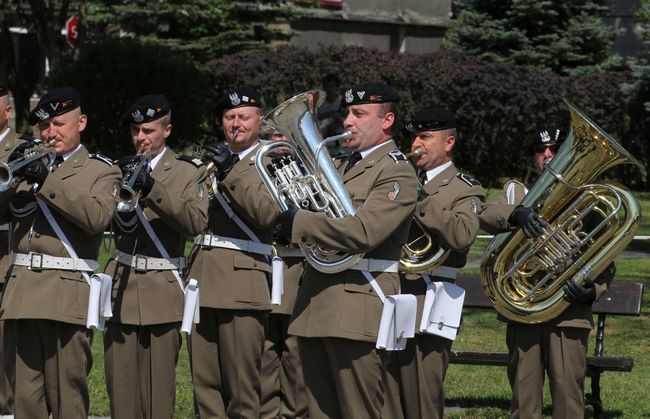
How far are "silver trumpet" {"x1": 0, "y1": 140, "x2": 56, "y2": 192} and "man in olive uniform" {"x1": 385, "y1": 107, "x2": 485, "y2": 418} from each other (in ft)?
7.17

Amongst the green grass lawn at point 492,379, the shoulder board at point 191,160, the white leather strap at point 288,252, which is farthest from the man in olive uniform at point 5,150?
the white leather strap at point 288,252

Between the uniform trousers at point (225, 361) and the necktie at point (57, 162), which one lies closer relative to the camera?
the necktie at point (57, 162)

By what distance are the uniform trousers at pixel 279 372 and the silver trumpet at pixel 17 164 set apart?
2.51 m

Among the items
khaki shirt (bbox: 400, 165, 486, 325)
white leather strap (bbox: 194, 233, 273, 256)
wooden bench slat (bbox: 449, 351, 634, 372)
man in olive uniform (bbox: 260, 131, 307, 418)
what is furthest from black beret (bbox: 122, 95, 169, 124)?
wooden bench slat (bbox: 449, 351, 634, 372)

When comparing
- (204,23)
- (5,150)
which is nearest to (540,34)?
(204,23)

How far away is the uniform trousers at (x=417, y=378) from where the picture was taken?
773 centimetres

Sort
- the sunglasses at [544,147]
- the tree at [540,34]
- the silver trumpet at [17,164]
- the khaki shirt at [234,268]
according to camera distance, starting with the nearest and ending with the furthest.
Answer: the silver trumpet at [17,164], the khaki shirt at [234,268], the sunglasses at [544,147], the tree at [540,34]

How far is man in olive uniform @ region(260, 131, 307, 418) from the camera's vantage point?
8.96 meters

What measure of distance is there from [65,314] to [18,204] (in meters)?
0.68

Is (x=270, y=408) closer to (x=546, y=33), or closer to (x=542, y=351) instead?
(x=542, y=351)

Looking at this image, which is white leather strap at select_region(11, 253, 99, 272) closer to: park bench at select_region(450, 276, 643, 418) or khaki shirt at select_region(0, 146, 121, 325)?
khaki shirt at select_region(0, 146, 121, 325)

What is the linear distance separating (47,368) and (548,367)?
2.99m

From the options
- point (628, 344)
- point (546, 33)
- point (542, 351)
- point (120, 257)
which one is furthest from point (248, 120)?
point (546, 33)

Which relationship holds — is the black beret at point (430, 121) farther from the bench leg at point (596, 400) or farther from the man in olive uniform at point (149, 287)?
the bench leg at point (596, 400)
